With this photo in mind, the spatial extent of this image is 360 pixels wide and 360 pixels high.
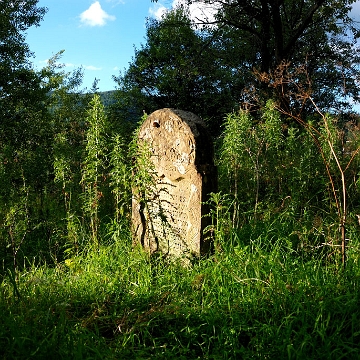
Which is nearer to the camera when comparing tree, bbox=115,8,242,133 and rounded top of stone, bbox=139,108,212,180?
rounded top of stone, bbox=139,108,212,180

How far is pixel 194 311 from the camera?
12.8 feet

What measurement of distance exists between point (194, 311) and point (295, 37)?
14154mm

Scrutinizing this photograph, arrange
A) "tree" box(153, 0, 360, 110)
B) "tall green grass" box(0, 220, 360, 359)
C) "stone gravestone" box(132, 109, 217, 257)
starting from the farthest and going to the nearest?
1. "tree" box(153, 0, 360, 110)
2. "stone gravestone" box(132, 109, 217, 257)
3. "tall green grass" box(0, 220, 360, 359)

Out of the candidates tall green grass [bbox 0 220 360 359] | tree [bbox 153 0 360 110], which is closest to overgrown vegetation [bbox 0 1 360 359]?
tall green grass [bbox 0 220 360 359]

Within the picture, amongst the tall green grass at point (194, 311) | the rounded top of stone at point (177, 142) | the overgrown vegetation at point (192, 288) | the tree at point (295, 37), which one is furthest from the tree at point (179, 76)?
the tall green grass at point (194, 311)

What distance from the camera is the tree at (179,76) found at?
1836 centimetres

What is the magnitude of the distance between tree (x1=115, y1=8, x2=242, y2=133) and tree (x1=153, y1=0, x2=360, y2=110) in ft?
3.44

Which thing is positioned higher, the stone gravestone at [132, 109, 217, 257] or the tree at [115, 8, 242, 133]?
the tree at [115, 8, 242, 133]

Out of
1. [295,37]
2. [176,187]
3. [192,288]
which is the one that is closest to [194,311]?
[192,288]

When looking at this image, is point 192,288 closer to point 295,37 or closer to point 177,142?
point 177,142

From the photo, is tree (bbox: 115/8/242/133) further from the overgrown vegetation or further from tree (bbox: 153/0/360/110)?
the overgrown vegetation

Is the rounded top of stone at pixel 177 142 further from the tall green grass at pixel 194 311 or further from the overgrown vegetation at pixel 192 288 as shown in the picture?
the tall green grass at pixel 194 311

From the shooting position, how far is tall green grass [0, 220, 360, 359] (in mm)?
3389

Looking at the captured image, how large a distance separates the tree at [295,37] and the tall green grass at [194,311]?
12.0m
